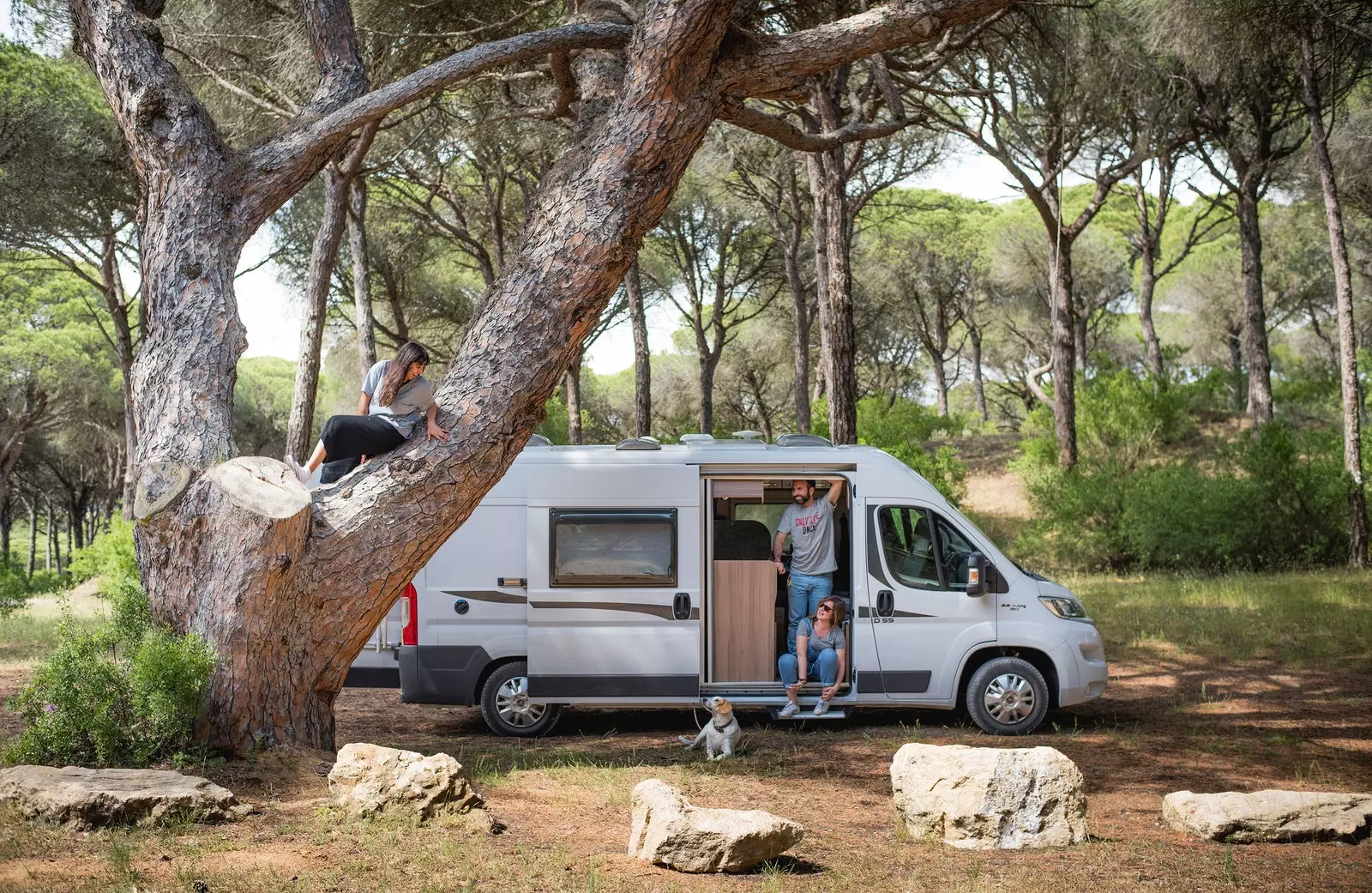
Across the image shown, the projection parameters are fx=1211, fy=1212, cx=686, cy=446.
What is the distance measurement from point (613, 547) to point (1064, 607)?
322 centimetres

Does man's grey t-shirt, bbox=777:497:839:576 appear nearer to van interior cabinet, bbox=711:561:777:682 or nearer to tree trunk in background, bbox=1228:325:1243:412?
van interior cabinet, bbox=711:561:777:682

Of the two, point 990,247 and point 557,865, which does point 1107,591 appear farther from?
point 990,247

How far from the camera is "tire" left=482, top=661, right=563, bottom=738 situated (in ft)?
27.9

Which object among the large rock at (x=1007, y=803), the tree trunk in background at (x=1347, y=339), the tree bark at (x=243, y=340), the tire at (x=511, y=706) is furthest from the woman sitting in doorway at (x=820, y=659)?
the tree trunk in background at (x=1347, y=339)

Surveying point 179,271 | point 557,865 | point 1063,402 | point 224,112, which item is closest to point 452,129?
point 224,112

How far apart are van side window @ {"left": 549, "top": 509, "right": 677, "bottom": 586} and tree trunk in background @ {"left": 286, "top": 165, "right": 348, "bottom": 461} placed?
6.75 m

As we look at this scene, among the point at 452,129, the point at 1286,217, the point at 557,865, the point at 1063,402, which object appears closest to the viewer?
the point at 557,865

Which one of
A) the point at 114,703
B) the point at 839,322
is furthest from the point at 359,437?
the point at 839,322

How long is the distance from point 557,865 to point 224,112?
12158mm

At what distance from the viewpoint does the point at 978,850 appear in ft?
17.3

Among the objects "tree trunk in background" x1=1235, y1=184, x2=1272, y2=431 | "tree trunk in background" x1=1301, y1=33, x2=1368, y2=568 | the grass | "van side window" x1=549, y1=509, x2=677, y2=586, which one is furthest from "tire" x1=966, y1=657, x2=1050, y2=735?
"tree trunk in background" x1=1235, y1=184, x2=1272, y2=431

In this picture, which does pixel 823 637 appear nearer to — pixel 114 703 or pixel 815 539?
pixel 815 539

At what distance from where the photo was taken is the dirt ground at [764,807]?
4.64 m

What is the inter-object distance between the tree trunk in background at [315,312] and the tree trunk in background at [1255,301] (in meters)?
16.1
